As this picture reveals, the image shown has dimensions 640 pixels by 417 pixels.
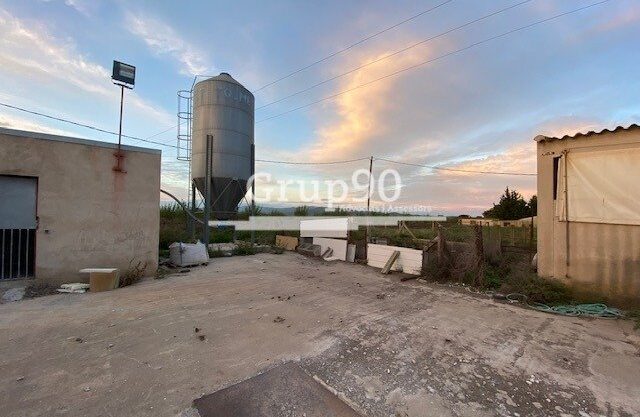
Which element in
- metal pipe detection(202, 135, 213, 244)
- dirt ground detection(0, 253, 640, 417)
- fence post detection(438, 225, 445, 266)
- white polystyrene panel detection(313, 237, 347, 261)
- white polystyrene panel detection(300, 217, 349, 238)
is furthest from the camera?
white polystyrene panel detection(300, 217, 349, 238)

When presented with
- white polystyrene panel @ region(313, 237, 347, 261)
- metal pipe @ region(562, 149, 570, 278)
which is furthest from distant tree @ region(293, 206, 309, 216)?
metal pipe @ region(562, 149, 570, 278)

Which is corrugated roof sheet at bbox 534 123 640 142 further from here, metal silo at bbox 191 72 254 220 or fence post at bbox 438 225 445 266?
metal silo at bbox 191 72 254 220

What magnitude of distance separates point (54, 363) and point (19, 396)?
0.60 m

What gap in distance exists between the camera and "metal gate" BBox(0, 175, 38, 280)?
5543mm

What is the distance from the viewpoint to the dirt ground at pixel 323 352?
2.45 m

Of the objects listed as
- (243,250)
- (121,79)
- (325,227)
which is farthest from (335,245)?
(121,79)

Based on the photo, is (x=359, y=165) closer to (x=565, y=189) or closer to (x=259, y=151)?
(x=259, y=151)

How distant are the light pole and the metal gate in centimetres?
151

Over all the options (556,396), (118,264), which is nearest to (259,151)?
(118,264)

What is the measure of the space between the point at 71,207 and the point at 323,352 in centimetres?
633

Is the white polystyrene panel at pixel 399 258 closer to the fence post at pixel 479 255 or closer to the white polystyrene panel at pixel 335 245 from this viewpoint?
the white polystyrene panel at pixel 335 245

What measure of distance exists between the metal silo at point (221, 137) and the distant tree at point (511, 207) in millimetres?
32676

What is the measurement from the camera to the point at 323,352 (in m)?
3.35

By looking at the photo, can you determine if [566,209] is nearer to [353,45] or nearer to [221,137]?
[353,45]
